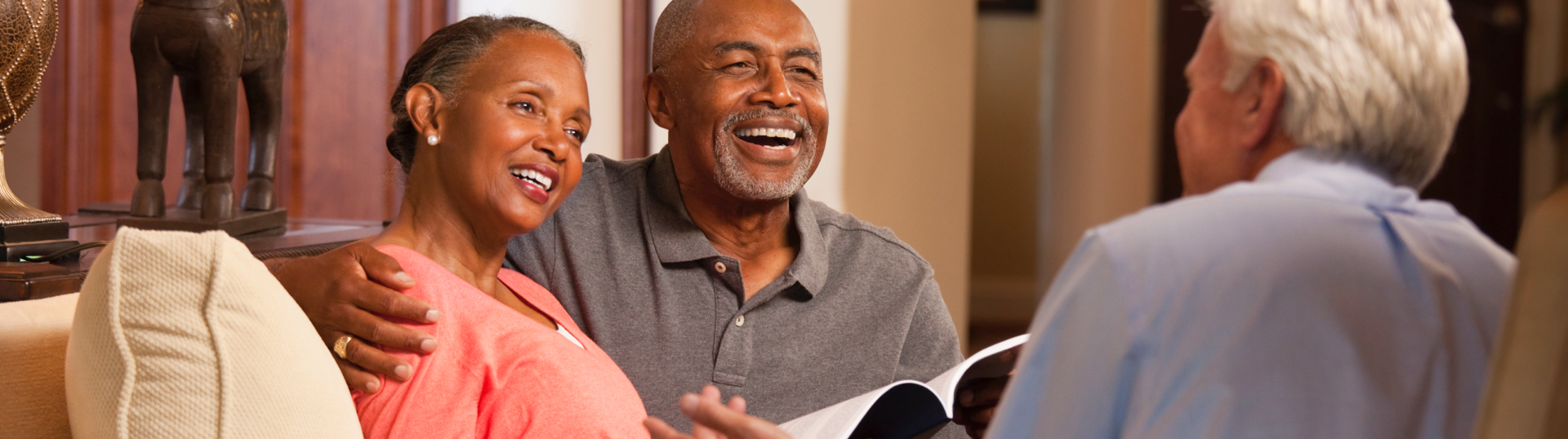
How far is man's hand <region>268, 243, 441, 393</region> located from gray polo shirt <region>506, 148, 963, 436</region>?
1.54 feet

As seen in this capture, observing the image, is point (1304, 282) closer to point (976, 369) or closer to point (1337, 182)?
point (1337, 182)

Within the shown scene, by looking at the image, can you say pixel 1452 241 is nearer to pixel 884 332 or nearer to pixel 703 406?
pixel 703 406

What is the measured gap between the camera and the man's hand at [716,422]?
90cm

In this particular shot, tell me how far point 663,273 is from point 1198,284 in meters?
1.00

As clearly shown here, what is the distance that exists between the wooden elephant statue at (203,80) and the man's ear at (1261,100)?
125cm

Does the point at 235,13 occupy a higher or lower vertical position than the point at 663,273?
higher

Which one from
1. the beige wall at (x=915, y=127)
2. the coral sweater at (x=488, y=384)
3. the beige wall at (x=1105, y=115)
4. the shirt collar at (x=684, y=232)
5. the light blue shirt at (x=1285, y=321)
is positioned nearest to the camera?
the light blue shirt at (x=1285, y=321)

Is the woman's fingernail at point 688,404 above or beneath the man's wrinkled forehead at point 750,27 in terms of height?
beneath

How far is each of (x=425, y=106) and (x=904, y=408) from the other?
2.01ft

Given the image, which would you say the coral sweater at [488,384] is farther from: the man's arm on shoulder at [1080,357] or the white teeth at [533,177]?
the man's arm on shoulder at [1080,357]

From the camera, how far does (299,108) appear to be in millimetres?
2760

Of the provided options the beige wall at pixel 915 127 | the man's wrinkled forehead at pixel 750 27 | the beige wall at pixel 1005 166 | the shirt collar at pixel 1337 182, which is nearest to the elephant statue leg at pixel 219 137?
the man's wrinkled forehead at pixel 750 27

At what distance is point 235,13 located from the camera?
149 centimetres

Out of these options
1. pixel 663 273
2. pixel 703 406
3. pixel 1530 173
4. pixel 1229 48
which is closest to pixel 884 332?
pixel 663 273
